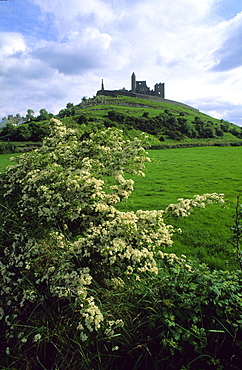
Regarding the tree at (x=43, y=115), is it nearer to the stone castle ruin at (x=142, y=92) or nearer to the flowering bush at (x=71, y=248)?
the stone castle ruin at (x=142, y=92)

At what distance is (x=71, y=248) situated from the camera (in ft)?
13.2

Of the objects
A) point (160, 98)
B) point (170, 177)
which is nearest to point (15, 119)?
point (160, 98)

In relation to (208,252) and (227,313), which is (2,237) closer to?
(227,313)

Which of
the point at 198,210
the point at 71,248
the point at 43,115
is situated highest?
the point at 43,115

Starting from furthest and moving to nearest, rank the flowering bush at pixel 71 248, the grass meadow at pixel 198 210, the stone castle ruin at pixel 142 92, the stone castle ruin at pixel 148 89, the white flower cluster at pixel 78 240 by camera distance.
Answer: the stone castle ruin at pixel 148 89 → the stone castle ruin at pixel 142 92 → the grass meadow at pixel 198 210 → the white flower cluster at pixel 78 240 → the flowering bush at pixel 71 248

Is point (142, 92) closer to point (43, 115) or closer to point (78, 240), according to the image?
point (43, 115)

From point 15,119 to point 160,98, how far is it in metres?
89.3

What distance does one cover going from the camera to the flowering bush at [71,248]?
357 centimetres

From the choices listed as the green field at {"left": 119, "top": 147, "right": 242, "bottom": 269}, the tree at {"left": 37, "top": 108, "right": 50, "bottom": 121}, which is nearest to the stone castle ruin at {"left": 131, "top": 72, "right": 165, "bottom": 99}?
the tree at {"left": 37, "top": 108, "right": 50, "bottom": 121}

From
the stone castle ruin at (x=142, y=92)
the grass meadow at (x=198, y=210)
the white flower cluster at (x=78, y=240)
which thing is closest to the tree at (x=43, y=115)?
the stone castle ruin at (x=142, y=92)

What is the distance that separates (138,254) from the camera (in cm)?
363

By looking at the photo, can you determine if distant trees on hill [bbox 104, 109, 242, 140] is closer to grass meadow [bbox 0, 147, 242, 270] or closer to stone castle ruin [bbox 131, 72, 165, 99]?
grass meadow [bbox 0, 147, 242, 270]

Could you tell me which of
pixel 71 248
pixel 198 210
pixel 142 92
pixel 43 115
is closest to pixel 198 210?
pixel 198 210

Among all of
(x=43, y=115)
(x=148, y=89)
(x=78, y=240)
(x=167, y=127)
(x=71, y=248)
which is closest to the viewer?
(x=71, y=248)
